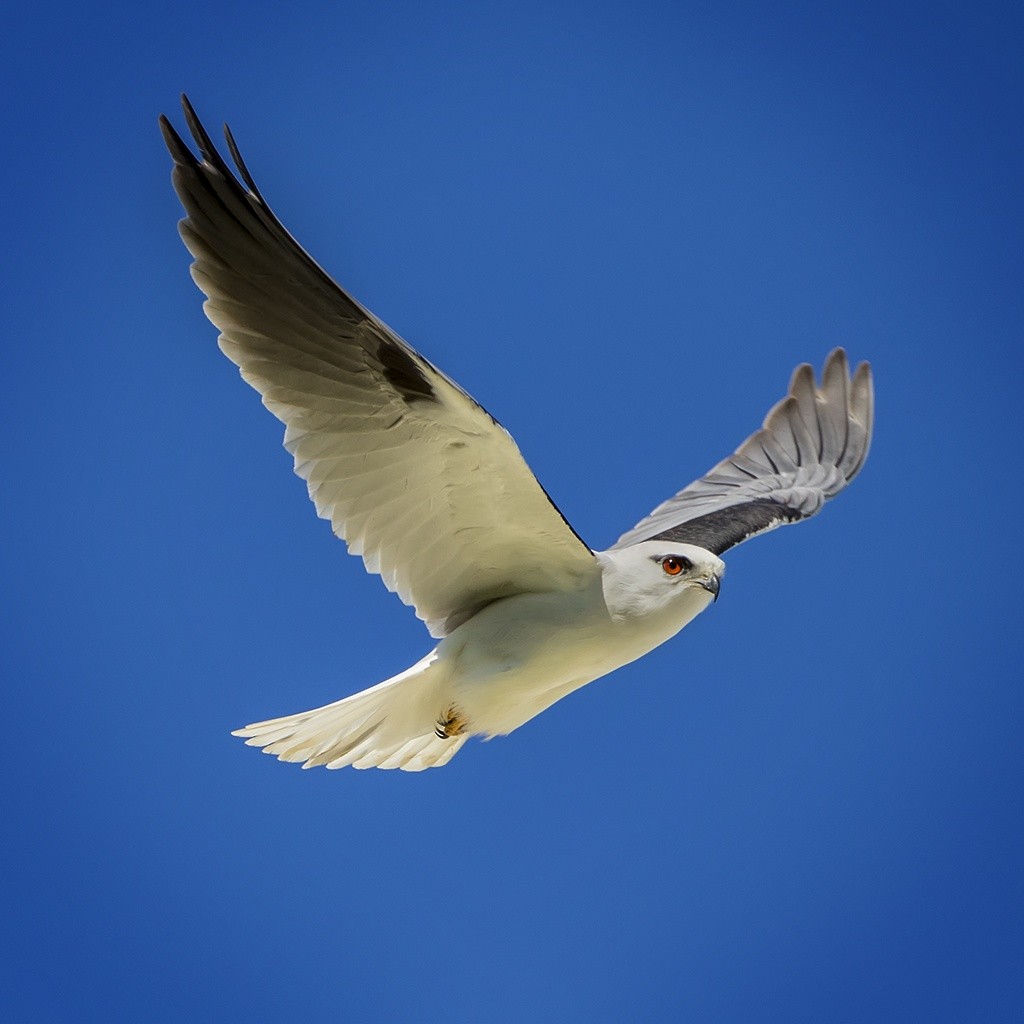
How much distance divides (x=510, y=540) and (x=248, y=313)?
4.64ft

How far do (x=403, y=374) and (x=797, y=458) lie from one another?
423 cm

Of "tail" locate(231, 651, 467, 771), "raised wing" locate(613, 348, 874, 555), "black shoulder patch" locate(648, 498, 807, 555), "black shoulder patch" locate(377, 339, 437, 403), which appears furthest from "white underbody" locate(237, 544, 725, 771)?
"raised wing" locate(613, 348, 874, 555)

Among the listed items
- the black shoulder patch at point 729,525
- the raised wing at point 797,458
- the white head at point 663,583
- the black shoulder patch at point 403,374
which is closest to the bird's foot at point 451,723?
the white head at point 663,583

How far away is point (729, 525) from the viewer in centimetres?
751

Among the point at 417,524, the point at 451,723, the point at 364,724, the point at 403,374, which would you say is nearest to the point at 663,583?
the point at 417,524

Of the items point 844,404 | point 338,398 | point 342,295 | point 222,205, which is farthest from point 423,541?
point 844,404

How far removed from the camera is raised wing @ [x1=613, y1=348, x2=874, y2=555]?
8523mm

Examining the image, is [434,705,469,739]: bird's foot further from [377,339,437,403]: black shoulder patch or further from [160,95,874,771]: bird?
[377,339,437,403]: black shoulder patch

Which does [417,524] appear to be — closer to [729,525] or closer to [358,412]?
[358,412]

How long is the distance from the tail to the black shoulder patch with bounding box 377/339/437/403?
133 cm

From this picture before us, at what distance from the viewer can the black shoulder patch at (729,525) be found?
713cm

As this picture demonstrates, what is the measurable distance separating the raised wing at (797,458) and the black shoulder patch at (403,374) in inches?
108

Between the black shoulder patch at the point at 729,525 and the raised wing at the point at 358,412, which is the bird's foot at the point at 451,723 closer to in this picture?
the raised wing at the point at 358,412

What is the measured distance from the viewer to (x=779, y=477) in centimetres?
905
